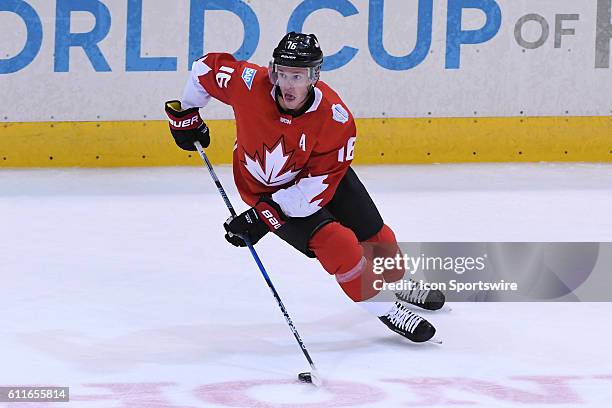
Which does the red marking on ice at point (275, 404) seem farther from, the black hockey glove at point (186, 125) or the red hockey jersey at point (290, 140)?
the black hockey glove at point (186, 125)

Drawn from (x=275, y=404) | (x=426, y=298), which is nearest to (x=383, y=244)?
(x=426, y=298)

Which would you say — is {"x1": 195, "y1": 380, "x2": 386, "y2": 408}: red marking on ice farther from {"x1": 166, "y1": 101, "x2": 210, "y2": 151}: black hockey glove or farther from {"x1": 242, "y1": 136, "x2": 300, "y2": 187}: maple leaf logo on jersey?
{"x1": 166, "y1": 101, "x2": 210, "y2": 151}: black hockey glove

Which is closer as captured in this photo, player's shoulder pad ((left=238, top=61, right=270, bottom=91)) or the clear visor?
the clear visor

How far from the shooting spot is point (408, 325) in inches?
130

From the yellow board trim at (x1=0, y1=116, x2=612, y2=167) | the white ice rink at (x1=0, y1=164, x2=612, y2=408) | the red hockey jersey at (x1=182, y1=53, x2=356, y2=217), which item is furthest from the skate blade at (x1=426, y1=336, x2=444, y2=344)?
the yellow board trim at (x1=0, y1=116, x2=612, y2=167)

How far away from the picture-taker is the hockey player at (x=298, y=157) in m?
3.18

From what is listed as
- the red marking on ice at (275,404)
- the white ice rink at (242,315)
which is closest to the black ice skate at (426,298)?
the white ice rink at (242,315)

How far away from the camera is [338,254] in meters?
3.25

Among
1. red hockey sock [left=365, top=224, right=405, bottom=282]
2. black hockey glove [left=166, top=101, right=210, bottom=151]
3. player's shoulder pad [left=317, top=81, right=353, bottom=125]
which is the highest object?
player's shoulder pad [left=317, top=81, right=353, bottom=125]

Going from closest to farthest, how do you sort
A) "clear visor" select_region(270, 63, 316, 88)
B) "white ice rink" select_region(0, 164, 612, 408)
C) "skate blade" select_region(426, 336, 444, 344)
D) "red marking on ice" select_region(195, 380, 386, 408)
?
"red marking on ice" select_region(195, 380, 386, 408)
"white ice rink" select_region(0, 164, 612, 408)
"clear visor" select_region(270, 63, 316, 88)
"skate blade" select_region(426, 336, 444, 344)

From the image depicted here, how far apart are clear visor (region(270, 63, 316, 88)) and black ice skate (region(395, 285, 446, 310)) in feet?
3.12

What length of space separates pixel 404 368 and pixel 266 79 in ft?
3.08

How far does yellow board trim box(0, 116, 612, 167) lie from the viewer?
6129mm

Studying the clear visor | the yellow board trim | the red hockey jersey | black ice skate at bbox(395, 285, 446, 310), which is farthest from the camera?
the yellow board trim
